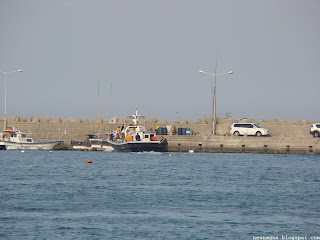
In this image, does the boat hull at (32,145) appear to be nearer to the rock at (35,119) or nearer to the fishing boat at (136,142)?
the fishing boat at (136,142)

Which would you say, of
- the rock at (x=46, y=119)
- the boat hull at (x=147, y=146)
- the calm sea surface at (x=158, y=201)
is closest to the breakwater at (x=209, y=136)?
the rock at (x=46, y=119)

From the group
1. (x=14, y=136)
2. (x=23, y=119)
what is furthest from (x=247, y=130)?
(x=23, y=119)

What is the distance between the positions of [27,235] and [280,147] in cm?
5404

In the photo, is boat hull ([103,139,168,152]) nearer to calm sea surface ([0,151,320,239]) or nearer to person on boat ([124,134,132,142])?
person on boat ([124,134,132,142])

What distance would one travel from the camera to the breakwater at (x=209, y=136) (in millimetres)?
76375

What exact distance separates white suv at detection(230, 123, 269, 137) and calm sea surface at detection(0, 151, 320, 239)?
2376 cm

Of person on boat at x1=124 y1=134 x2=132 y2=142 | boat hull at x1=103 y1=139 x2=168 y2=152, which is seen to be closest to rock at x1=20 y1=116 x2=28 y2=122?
person on boat at x1=124 y1=134 x2=132 y2=142

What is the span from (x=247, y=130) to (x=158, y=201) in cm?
4842

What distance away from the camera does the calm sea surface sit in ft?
86.1

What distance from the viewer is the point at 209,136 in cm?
7938

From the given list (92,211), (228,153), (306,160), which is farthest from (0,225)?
(228,153)

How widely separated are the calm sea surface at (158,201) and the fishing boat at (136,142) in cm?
1674

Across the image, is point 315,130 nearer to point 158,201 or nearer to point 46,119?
point 46,119

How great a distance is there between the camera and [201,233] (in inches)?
1014
